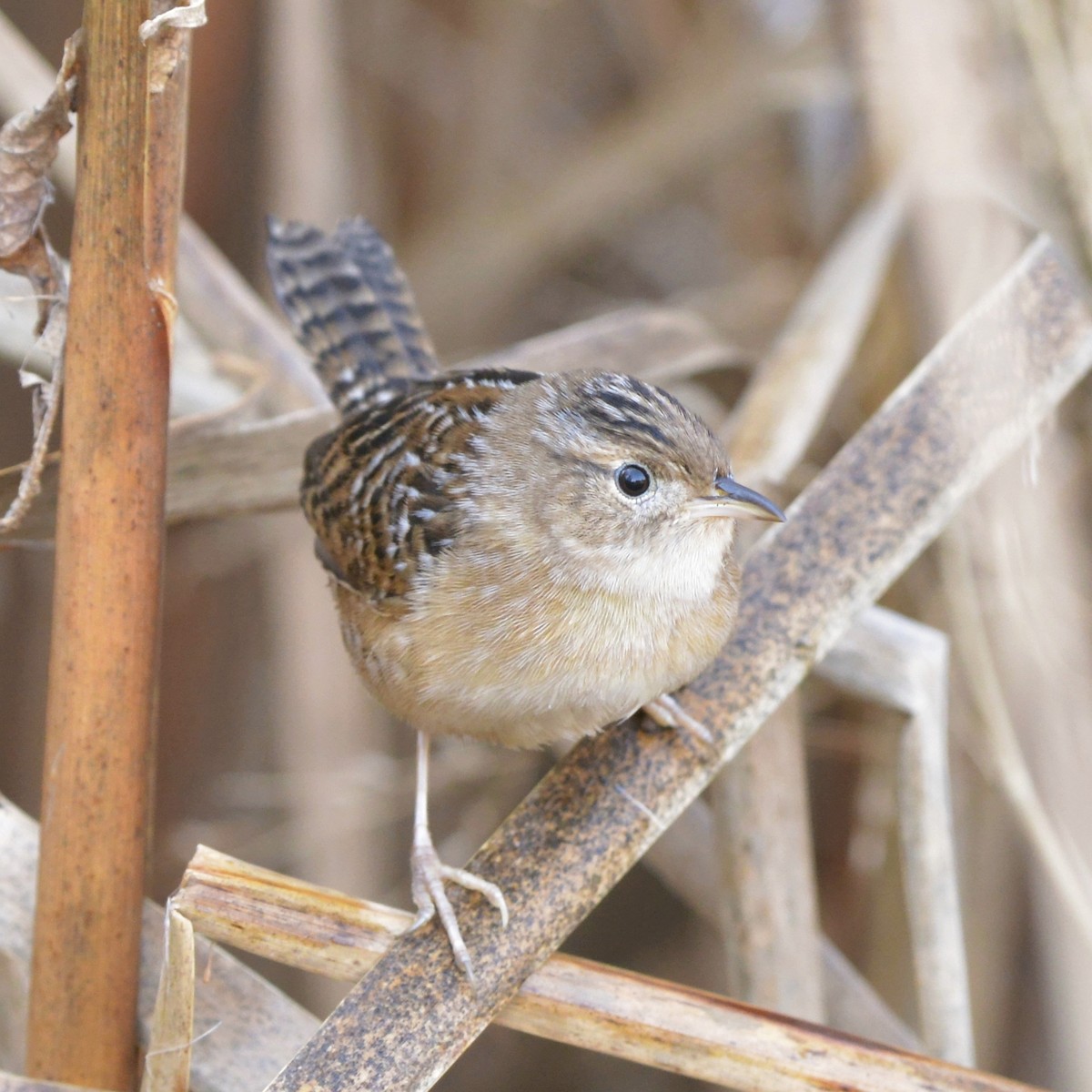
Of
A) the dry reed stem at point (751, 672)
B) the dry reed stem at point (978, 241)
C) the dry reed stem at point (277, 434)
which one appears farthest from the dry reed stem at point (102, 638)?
the dry reed stem at point (978, 241)

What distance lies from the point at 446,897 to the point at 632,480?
2.23 ft

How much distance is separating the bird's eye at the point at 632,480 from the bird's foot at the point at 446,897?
0.62 metres

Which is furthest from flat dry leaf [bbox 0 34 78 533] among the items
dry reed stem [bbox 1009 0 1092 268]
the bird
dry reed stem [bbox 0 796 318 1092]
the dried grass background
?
the dried grass background

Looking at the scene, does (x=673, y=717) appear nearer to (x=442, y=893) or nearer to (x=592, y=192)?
(x=442, y=893)

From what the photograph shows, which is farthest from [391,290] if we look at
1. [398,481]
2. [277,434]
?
[398,481]

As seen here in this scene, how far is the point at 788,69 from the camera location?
3270mm

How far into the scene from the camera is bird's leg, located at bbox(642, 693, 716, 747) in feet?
5.95

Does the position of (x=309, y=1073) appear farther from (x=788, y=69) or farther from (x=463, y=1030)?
(x=788, y=69)

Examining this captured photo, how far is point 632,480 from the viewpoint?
72.4 inches

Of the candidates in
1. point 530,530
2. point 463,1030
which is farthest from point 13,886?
point 530,530

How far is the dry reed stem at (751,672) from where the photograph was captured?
4.87 ft

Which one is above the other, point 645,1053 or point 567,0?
point 567,0

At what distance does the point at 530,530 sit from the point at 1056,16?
3.89 feet

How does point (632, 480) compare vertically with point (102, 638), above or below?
above
